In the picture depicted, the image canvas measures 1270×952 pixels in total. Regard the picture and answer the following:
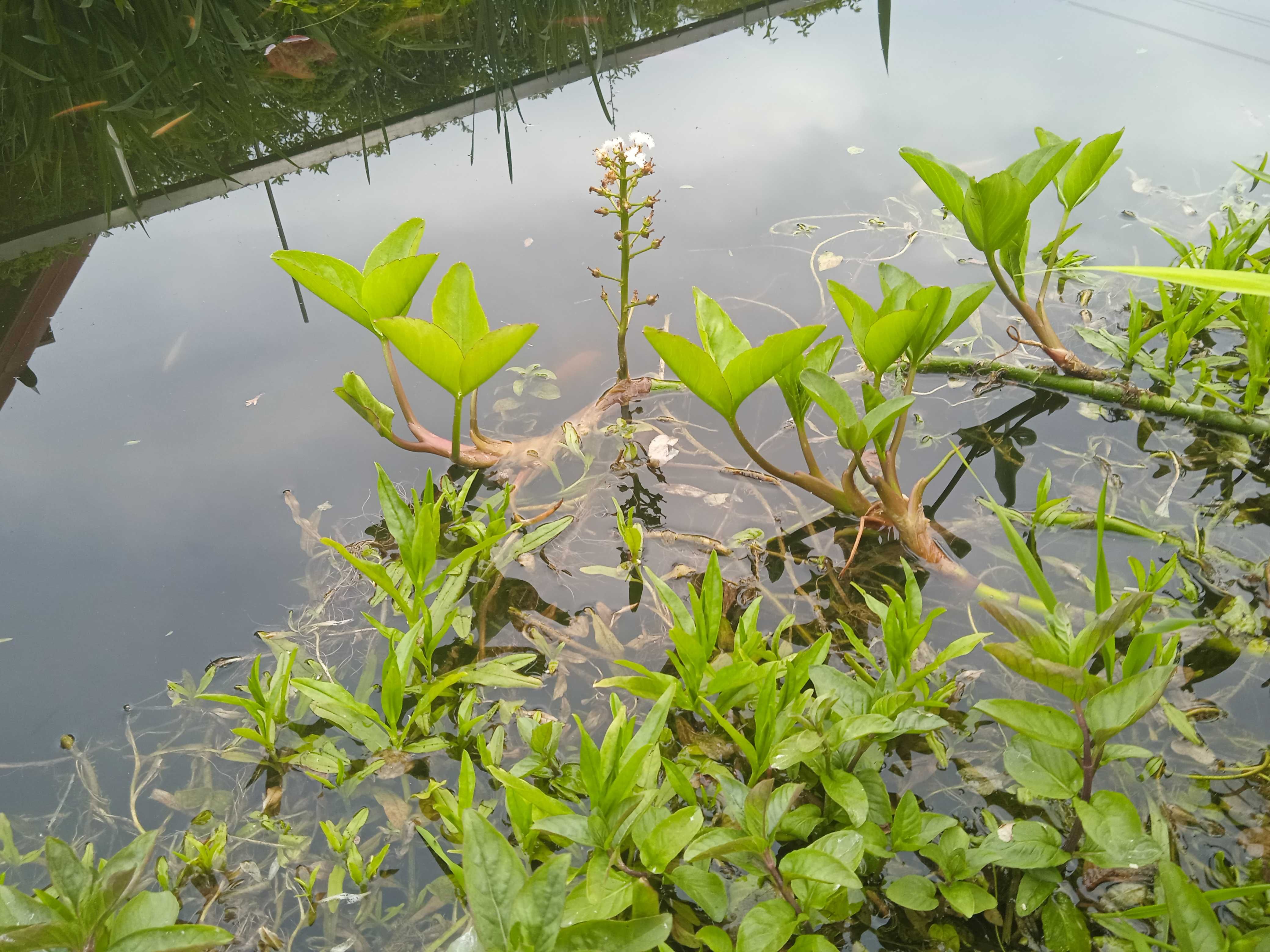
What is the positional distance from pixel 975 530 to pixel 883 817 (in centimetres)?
55

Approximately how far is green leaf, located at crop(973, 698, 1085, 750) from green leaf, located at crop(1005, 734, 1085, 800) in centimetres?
3

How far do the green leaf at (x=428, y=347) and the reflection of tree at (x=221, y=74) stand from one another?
1069 millimetres

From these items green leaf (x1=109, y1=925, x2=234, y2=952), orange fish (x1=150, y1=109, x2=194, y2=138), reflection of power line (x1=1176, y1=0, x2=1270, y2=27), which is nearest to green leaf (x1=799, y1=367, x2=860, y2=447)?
green leaf (x1=109, y1=925, x2=234, y2=952)

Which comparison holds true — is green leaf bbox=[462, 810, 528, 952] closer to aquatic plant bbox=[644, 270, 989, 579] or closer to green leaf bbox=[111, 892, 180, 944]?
green leaf bbox=[111, 892, 180, 944]

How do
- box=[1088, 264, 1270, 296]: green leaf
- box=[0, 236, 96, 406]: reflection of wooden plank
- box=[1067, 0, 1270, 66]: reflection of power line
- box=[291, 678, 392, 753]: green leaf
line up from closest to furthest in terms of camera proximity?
box=[1088, 264, 1270, 296]: green leaf
box=[291, 678, 392, 753]: green leaf
box=[0, 236, 96, 406]: reflection of wooden plank
box=[1067, 0, 1270, 66]: reflection of power line

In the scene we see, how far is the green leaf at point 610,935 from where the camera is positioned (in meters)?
0.83

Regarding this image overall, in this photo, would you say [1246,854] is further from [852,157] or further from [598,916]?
[852,157]

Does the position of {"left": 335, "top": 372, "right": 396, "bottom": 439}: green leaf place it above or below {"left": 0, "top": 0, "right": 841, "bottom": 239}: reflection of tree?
below

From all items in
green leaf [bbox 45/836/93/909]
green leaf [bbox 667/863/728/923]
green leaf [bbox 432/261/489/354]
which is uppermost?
green leaf [bbox 432/261/489/354]

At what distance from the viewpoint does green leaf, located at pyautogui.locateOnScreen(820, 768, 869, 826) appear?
937mm

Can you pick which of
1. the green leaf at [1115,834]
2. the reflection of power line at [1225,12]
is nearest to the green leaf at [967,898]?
the green leaf at [1115,834]

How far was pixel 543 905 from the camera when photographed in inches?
31.5

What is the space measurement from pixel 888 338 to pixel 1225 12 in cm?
220

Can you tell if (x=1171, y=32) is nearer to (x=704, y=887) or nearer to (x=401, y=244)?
(x=401, y=244)
